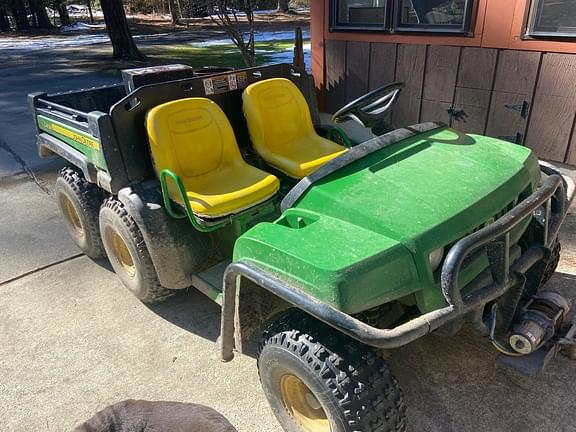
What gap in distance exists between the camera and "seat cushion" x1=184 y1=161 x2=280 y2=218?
259 cm

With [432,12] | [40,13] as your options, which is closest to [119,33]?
[432,12]

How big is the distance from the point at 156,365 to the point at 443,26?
3.58 m

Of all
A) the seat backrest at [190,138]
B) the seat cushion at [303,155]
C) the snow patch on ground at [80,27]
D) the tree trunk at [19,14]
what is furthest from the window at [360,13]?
the tree trunk at [19,14]

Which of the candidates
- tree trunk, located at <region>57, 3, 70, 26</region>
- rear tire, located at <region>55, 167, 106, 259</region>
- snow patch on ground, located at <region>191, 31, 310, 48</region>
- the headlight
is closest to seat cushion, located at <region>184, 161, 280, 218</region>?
rear tire, located at <region>55, 167, 106, 259</region>

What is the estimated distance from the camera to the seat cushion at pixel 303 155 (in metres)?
2.96

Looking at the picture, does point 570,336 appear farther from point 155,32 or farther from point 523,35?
point 155,32

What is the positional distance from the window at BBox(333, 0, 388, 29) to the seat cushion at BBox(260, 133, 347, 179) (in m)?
1.85

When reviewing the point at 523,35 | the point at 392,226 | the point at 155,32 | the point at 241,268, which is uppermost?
the point at 523,35

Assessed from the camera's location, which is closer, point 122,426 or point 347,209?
point 347,209

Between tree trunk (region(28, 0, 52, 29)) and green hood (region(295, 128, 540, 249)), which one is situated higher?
green hood (region(295, 128, 540, 249))

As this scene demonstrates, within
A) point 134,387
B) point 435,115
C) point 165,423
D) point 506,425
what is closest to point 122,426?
point 165,423

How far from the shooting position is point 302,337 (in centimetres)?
184

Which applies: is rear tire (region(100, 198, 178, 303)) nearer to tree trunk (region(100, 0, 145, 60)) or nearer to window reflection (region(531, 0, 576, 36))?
window reflection (region(531, 0, 576, 36))

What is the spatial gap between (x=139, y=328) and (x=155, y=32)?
22.5 m
